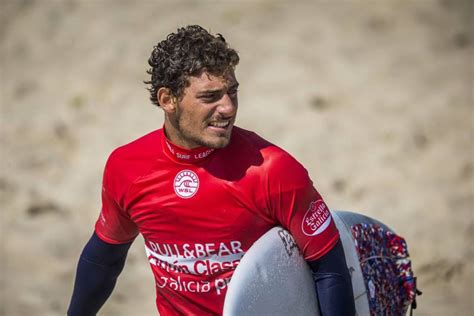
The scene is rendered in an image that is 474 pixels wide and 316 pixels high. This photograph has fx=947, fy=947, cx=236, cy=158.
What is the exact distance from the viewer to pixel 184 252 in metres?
3.45

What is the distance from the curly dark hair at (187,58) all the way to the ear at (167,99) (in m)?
0.02

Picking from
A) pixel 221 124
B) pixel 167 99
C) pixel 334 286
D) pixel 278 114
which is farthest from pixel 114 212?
pixel 278 114

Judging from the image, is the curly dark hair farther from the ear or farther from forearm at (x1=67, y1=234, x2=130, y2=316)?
forearm at (x1=67, y1=234, x2=130, y2=316)

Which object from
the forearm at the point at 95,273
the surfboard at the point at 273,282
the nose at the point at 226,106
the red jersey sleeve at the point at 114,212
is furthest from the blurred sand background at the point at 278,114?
the nose at the point at 226,106

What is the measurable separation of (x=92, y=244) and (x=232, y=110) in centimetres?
93

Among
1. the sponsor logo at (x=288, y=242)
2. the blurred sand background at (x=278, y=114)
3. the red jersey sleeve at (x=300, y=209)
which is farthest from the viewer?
the blurred sand background at (x=278, y=114)

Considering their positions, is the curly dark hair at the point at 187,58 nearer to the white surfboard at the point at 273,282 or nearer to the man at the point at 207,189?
the man at the point at 207,189

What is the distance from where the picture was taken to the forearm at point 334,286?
11.0 feet

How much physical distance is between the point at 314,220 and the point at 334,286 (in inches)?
9.8

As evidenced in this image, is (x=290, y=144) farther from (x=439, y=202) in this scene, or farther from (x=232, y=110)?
(x=232, y=110)

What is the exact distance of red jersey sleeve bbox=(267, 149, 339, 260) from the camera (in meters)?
3.25

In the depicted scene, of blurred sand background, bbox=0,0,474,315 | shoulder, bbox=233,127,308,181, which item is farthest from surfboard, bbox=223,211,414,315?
blurred sand background, bbox=0,0,474,315

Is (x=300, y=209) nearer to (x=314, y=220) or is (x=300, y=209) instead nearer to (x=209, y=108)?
(x=314, y=220)

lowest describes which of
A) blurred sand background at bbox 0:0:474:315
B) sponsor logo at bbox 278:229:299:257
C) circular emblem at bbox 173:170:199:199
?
sponsor logo at bbox 278:229:299:257
